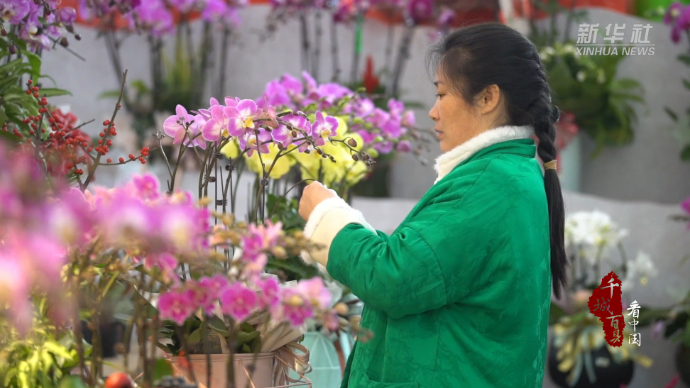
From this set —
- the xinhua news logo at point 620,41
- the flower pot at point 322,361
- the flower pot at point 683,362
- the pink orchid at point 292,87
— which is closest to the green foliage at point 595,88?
the xinhua news logo at point 620,41

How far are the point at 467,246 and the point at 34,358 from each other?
1.64 feet

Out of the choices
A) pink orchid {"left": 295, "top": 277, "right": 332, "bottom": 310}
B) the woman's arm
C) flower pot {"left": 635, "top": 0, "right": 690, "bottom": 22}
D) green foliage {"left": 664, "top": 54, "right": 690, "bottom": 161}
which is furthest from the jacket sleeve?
flower pot {"left": 635, "top": 0, "right": 690, "bottom": 22}

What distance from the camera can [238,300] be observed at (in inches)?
23.9

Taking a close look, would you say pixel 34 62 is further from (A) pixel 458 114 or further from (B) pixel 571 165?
(B) pixel 571 165

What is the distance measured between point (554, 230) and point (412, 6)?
7.97ft

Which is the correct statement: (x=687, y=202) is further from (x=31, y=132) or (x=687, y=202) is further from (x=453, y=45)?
(x=31, y=132)

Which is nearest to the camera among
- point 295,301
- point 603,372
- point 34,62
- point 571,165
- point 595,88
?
point 295,301

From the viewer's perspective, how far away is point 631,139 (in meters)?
3.15

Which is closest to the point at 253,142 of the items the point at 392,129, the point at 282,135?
the point at 282,135

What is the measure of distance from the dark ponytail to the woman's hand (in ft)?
0.77

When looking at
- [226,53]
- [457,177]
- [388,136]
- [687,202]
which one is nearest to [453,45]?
[457,177]

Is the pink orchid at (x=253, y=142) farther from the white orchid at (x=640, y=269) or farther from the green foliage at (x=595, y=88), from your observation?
the green foliage at (x=595, y=88)

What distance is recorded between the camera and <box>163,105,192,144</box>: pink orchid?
97cm

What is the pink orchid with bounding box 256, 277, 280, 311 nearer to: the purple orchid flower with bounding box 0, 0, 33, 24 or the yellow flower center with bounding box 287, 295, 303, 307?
the yellow flower center with bounding box 287, 295, 303, 307
